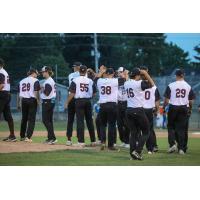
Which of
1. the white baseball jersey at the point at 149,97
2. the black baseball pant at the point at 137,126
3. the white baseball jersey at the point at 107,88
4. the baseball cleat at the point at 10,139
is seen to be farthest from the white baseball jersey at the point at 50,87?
the black baseball pant at the point at 137,126

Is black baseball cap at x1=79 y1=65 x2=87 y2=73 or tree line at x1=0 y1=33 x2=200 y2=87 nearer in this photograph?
tree line at x1=0 y1=33 x2=200 y2=87

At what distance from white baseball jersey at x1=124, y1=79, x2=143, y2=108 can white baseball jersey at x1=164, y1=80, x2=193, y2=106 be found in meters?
1.22

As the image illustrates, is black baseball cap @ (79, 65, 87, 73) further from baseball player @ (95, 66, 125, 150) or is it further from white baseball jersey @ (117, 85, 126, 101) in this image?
white baseball jersey @ (117, 85, 126, 101)

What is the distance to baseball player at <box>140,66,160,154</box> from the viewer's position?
16.4 metres

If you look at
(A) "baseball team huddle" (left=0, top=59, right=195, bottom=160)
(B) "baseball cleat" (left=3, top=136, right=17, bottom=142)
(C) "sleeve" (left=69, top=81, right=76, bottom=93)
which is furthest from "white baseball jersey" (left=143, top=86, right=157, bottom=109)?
(B) "baseball cleat" (left=3, top=136, right=17, bottom=142)

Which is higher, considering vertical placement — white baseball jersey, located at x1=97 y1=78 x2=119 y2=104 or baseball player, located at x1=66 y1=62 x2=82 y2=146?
white baseball jersey, located at x1=97 y1=78 x2=119 y2=104

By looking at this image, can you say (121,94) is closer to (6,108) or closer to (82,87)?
(82,87)

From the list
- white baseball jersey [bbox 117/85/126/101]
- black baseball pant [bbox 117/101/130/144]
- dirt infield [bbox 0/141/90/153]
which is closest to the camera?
dirt infield [bbox 0/141/90/153]

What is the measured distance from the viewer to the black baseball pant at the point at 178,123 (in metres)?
16.5

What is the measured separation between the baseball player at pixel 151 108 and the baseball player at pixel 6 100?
238cm

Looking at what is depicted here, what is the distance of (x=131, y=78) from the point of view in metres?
15.4

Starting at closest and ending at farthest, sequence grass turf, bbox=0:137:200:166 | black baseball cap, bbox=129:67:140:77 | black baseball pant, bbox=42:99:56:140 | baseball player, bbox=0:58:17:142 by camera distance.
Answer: black baseball cap, bbox=129:67:140:77 < grass turf, bbox=0:137:200:166 < baseball player, bbox=0:58:17:142 < black baseball pant, bbox=42:99:56:140
